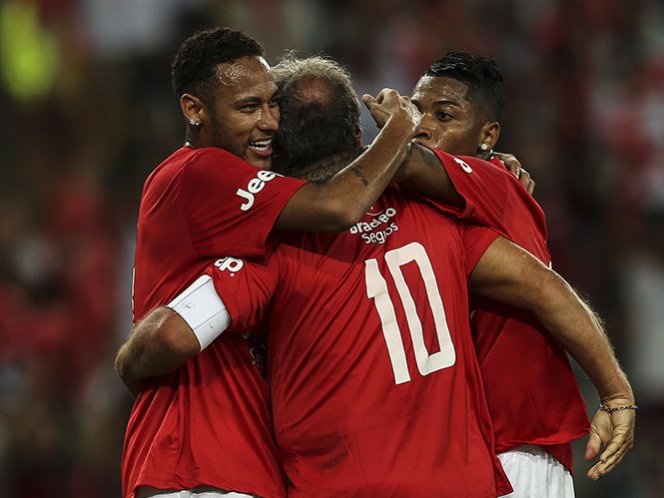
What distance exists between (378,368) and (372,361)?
3cm

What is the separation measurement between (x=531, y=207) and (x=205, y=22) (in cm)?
530

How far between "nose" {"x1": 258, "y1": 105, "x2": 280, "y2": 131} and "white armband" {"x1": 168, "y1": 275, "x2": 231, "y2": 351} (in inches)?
22.7

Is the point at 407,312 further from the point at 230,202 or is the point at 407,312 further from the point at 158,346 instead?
the point at 158,346

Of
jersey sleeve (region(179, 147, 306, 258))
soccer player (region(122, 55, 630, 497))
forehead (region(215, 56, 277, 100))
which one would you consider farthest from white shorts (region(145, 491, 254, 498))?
forehead (region(215, 56, 277, 100))

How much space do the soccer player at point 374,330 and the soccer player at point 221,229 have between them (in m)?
0.10

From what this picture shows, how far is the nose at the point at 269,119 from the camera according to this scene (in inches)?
160

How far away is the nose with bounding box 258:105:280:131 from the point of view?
4.06 m

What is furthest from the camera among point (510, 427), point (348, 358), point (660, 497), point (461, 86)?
point (660, 497)

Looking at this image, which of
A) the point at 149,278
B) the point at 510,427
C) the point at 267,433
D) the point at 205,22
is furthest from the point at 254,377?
the point at 205,22

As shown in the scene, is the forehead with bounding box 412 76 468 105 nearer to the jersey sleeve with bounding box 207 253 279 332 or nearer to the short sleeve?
the short sleeve

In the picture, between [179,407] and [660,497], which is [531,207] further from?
[660,497]

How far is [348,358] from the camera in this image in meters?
3.81

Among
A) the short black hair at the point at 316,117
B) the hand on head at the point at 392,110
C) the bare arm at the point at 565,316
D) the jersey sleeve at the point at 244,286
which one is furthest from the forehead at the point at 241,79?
the bare arm at the point at 565,316

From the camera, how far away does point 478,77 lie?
451 cm
